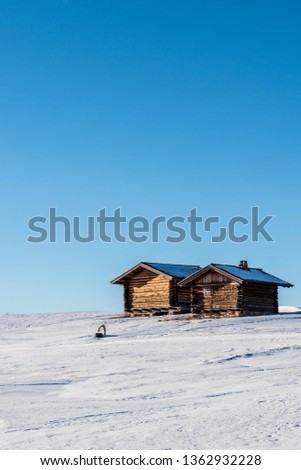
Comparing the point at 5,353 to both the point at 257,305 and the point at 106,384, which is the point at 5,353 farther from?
the point at 257,305

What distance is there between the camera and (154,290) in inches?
1929

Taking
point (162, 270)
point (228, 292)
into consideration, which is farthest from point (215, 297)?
point (162, 270)

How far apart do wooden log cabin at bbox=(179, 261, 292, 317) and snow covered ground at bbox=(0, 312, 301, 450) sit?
337 inches

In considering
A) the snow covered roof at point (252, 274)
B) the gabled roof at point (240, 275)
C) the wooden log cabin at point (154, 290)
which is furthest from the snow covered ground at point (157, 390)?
the wooden log cabin at point (154, 290)

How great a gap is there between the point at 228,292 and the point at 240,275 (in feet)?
4.36

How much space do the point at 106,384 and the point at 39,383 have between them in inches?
91.9

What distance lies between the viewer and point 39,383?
1967 centimetres

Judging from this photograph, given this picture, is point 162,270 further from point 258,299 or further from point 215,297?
point 258,299

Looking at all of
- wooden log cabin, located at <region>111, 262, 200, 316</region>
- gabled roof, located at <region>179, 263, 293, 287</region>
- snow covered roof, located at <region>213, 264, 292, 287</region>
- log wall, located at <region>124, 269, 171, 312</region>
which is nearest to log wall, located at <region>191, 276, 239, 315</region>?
gabled roof, located at <region>179, 263, 293, 287</region>

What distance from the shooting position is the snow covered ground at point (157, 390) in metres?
11.2

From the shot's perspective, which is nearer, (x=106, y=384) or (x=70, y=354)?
(x=106, y=384)

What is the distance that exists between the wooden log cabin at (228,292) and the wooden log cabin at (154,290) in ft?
8.87

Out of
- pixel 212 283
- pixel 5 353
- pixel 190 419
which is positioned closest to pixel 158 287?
pixel 212 283
